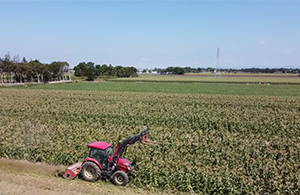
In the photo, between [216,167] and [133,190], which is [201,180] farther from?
[133,190]

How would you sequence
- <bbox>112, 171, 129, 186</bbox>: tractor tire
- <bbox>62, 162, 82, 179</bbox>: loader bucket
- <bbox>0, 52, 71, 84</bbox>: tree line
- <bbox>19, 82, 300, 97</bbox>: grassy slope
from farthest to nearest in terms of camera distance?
<bbox>0, 52, 71, 84</bbox>: tree line < <bbox>19, 82, 300, 97</bbox>: grassy slope < <bbox>62, 162, 82, 179</bbox>: loader bucket < <bbox>112, 171, 129, 186</bbox>: tractor tire

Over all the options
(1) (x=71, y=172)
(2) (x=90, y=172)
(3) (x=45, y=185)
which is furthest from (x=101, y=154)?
(3) (x=45, y=185)

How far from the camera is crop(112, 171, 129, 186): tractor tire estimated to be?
376 inches

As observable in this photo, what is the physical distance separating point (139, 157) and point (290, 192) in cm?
592

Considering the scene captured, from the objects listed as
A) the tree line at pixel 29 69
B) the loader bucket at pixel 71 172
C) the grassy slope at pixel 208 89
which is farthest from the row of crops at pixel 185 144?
the tree line at pixel 29 69

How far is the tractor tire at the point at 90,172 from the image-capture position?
9.73 m

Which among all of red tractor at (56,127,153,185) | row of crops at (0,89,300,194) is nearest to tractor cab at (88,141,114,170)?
red tractor at (56,127,153,185)

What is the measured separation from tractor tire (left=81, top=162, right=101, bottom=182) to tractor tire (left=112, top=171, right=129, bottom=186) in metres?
0.61

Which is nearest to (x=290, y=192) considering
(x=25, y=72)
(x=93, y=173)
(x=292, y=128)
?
(x=93, y=173)

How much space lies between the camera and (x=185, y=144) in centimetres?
1403

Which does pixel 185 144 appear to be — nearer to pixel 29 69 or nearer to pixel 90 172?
pixel 90 172

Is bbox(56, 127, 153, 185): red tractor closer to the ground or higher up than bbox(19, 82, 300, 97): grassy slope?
closer to the ground

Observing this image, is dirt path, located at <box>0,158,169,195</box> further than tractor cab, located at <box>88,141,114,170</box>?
No

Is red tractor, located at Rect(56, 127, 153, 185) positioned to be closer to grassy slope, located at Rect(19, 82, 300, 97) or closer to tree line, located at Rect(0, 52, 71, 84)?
grassy slope, located at Rect(19, 82, 300, 97)
